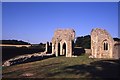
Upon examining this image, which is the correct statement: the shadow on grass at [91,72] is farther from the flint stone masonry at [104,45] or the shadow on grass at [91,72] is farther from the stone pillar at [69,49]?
the stone pillar at [69,49]

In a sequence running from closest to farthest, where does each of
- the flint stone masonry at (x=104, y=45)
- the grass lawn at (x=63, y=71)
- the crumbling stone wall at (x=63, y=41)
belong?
the grass lawn at (x=63, y=71) → the flint stone masonry at (x=104, y=45) → the crumbling stone wall at (x=63, y=41)

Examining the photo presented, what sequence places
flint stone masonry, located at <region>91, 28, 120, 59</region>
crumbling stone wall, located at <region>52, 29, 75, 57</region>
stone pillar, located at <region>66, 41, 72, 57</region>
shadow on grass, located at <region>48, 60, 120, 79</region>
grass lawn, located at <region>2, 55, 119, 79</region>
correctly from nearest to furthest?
1. shadow on grass, located at <region>48, 60, 120, 79</region>
2. grass lawn, located at <region>2, 55, 119, 79</region>
3. flint stone masonry, located at <region>91, 28, 120, 59</region>
4. stone pillar, located at <region>66, 41, 72, 57</region>
5. crumbling stone wall, located at <region>52, 29, 75, 57</region>

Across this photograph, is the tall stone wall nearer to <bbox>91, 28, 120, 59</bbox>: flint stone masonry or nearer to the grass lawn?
<bbox>91, 28, 120, 59</bbox>: flint stone masonry

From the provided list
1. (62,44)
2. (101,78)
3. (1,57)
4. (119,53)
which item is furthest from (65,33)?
(101,78)

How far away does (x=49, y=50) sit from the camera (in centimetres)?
4069

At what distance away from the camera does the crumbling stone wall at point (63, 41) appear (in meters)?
35.5

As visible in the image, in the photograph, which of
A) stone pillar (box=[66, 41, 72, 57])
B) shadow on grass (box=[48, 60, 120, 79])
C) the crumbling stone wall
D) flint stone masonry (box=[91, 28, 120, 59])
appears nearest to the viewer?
shadow on grass (box=[48, 60, 120, 79])

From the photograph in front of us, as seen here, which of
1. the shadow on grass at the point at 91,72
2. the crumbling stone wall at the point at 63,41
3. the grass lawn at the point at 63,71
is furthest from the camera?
the crumbling stone wall at the point at 63,41

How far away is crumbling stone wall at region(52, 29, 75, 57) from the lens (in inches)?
1396

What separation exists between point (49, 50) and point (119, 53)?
1420 cm

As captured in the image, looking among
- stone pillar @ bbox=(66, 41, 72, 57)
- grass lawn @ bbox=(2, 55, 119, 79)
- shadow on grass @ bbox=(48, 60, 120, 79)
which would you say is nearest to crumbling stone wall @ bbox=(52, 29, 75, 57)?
stone pillar @ bbox=(66, 41, 72, 57)

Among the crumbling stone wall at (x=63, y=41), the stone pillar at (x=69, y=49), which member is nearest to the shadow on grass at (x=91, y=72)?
the stone pillar at (x=69, y=49)

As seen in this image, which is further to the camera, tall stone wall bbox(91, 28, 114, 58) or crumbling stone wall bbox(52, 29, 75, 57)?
crumbling stone wall bbox(52, 29, 75, 57)

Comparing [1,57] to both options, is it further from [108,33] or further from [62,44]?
[108,33]
